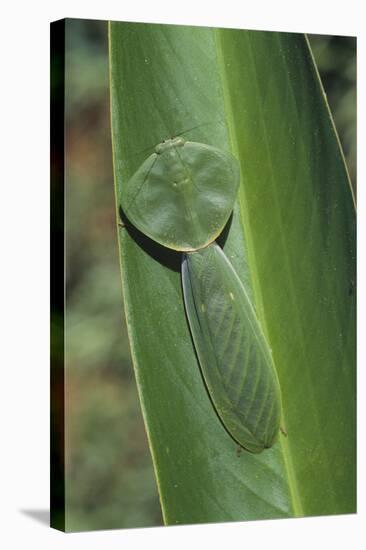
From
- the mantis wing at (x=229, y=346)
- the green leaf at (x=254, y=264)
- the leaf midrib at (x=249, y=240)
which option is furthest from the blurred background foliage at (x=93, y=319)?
the leaf midrib at (x=249, y=240)

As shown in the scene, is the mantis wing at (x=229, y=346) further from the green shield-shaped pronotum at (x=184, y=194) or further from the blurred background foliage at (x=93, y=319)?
the blurred background foliage at (x=93, y=319)

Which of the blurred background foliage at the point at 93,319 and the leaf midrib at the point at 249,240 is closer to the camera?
the blurred background foliage at the point at 93,319

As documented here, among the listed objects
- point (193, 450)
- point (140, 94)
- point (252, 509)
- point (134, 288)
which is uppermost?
point (140, 94)

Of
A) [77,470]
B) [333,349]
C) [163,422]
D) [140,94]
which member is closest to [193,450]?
[163,422]

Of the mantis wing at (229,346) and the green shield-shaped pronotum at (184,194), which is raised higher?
the green shield-shaped pronotum at (184,194)

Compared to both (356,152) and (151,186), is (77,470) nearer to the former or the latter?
(151,186)

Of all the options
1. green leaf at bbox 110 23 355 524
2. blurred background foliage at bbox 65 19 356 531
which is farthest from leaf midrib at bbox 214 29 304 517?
blurred background foliage at bbox 65 19 356 531

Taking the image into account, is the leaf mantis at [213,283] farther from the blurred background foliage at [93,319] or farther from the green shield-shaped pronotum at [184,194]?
the blurred background foliage at [93,319]
